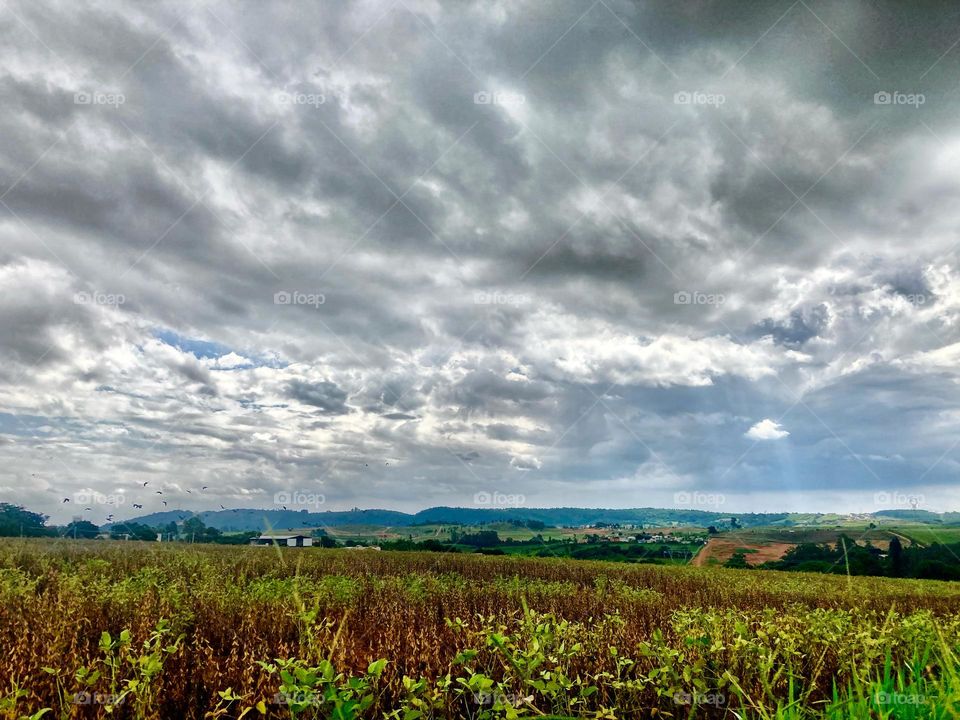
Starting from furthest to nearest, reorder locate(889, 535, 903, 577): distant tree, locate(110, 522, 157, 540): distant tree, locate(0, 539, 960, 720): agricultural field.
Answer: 1. locate(889, 535, 903, 577): distant tree
2. locate(110, 522, 157, 540): distant tree
3. locate(0, 539, 960, 720): agricultural field

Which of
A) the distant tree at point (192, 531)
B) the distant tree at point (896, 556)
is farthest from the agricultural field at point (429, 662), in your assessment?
the distant tree at point (896, 556)

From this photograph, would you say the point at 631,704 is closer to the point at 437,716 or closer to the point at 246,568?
the point at 437,716

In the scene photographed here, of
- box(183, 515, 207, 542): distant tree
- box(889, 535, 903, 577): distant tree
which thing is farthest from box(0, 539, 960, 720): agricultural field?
box(889, 535, 903, 577): distant tree

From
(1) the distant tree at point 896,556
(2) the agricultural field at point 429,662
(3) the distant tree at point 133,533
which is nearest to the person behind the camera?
(2) the agricultural field at point 429,662

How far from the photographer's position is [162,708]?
3660 millimetres

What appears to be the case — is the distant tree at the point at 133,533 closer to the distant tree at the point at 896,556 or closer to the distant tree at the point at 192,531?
the distant tree at the point at 192,531

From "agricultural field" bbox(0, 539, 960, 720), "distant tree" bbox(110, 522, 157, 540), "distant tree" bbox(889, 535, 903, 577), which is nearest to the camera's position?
"agricultural field" bbox(0, 539, 960, 720)

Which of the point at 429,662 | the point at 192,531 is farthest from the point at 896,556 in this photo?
the point at 429,662

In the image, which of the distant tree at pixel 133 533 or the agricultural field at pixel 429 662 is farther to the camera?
the distant tree at pixel 133 533

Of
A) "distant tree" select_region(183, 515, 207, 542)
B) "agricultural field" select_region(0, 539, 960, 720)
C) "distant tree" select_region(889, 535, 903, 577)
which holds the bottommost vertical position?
"distant tree" select_region(889, 535, 903, 577)

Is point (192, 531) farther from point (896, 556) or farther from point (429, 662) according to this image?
point (896, 556)

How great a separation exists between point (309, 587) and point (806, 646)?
22.9ft

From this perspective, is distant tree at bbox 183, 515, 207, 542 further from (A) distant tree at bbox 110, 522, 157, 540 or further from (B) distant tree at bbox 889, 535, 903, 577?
(B) distant tree at bbox 889, 535, 903, 577

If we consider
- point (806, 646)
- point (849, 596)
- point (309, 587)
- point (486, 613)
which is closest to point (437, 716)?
point (806, 646)
